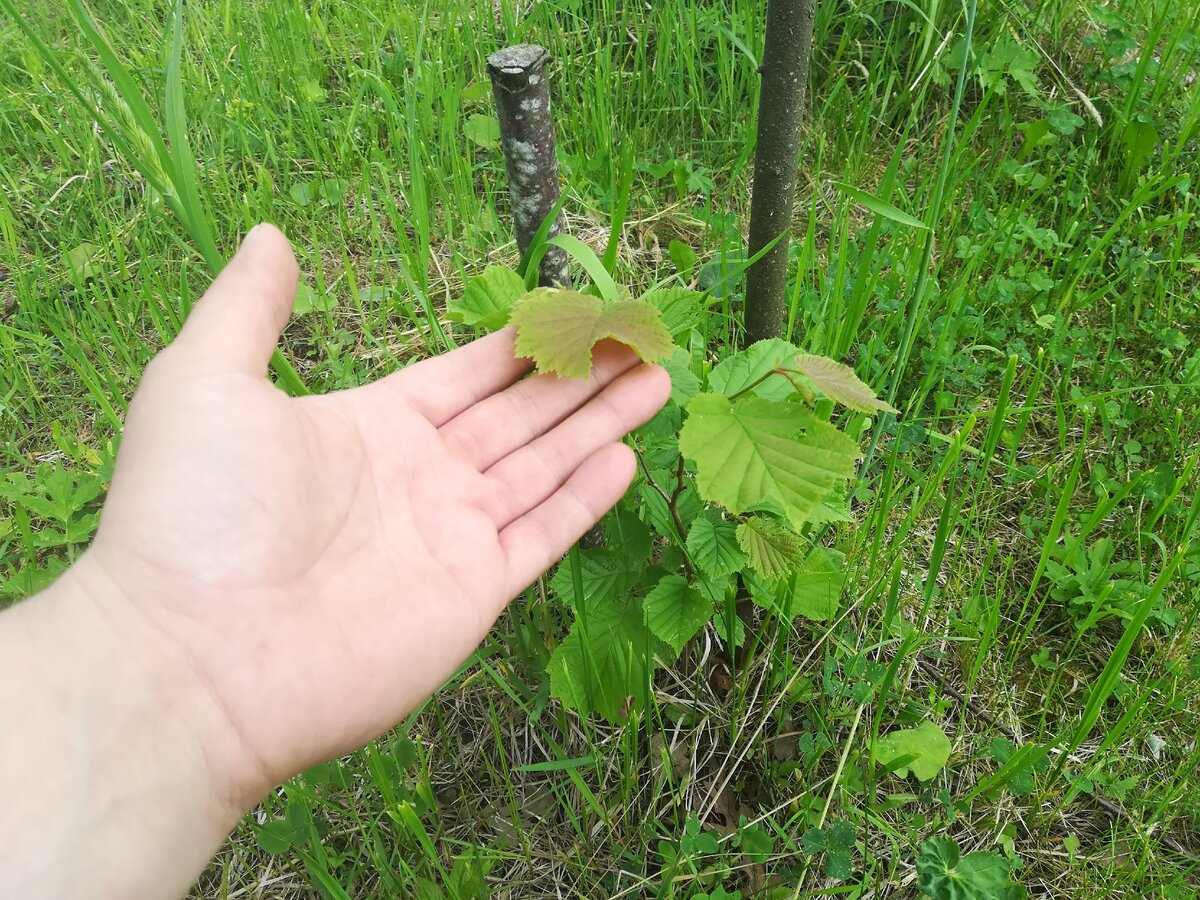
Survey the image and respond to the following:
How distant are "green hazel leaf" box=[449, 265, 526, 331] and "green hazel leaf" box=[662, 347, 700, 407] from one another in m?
0.28

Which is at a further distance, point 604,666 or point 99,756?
point 604,666

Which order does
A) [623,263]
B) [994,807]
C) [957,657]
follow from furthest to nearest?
[623,263], [957,657], [994,807]

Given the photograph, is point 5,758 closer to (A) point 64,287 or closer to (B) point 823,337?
(B) point 823,337

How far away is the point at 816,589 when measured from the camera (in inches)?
55.9

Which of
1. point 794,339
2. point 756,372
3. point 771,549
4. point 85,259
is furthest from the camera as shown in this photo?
point 85,259

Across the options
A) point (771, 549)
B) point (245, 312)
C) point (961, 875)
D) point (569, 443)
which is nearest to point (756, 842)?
point (961, 875)

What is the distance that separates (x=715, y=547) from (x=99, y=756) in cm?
89

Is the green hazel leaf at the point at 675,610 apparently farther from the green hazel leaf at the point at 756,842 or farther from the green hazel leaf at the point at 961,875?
the green hazel leaf at the point at 961,875

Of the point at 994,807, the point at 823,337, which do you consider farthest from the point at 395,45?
the point at 994,807

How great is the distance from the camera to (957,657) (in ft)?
5.21

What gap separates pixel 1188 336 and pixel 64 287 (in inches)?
124

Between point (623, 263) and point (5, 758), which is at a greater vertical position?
point (5, 758)

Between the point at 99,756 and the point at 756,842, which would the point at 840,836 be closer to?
the point at 756,842

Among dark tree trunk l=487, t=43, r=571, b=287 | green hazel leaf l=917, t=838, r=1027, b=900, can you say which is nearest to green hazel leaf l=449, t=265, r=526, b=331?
dark tree trunk l=487, t=43, r=571, b=287
